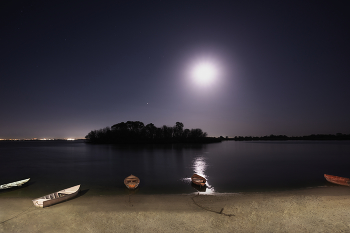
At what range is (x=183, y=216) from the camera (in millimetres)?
9102

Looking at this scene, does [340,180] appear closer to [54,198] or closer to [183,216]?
[183,216]

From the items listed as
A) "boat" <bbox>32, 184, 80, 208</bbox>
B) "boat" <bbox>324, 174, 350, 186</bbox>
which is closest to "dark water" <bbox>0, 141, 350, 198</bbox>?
"boat" <bbox>324, 174, 350, 186</bbox>

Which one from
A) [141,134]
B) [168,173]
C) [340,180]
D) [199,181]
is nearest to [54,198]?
[199,181]

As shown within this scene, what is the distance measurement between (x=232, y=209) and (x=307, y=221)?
11.0 feet

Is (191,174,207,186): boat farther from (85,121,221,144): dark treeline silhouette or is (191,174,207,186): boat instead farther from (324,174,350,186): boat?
(85,121,221,144): dark treeline silhouette

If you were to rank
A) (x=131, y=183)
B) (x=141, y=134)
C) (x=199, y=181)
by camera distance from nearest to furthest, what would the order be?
(x=131, y=183)
(x=199, y=181)
(x=141, y=134)

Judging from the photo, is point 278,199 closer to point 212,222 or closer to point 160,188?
point 212,222

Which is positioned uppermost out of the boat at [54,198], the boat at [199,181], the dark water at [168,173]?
the boat at [54,198]

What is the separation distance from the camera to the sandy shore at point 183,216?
7.87 meters

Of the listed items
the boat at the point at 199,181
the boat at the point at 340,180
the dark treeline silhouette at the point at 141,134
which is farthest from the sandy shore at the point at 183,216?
the dark treeline silhouette at the point at 141,134

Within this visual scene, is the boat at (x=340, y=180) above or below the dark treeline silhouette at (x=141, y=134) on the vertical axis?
below

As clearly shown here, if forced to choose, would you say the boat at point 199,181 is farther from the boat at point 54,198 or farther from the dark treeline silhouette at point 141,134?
the dark treeline silhouette at point 141,134

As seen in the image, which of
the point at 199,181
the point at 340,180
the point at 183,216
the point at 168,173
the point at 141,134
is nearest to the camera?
the point at 183,216

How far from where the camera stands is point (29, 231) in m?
7.71
